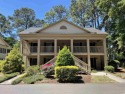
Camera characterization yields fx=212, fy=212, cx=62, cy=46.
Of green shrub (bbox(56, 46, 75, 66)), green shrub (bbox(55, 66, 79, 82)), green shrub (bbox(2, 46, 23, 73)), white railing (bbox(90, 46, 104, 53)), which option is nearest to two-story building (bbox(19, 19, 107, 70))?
white railing (bbox(90, 46, 104, 53))

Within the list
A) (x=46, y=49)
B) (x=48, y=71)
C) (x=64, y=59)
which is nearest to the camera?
(x=48, y=71)

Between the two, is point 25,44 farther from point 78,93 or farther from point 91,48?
point 78,93

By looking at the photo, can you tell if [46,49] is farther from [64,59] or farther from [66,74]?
[66,74]

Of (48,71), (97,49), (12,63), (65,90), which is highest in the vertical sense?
(97,49)

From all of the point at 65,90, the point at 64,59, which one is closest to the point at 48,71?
the point at 64,59

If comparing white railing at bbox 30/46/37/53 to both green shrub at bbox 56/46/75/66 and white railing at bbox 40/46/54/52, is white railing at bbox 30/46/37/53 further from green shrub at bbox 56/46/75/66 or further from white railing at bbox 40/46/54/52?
green shrub at bbox 56/46/75/66

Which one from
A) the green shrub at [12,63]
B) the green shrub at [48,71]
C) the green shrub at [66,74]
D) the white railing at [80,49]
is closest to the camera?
the green shrub at [66,74]

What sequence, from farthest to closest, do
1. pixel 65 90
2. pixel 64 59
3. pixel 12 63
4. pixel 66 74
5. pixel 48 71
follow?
pixel 12 63 < pixel 64 59 < pixel 48 71 < pixel 66 74 < pixel 65 90

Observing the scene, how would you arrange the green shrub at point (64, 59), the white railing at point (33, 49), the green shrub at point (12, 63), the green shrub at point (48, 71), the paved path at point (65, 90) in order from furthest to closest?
1. the white railing at point (33, 49)
2. the green shrub at point (12, 63)
3. the green shrub at point (64, 59)
4. the green shrub at point (48, 71)
5. the paved path at point (65, 90)

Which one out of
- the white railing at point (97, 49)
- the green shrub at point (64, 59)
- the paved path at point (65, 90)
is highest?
the white railing at point (97, 49)

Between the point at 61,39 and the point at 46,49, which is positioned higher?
the point at 61,39

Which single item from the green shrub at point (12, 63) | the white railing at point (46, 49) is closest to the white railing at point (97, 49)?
the white railing at point (46, 49)

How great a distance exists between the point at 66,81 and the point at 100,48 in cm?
1264

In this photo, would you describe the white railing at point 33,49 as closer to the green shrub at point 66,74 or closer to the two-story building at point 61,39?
the two-story building at point 61,39
